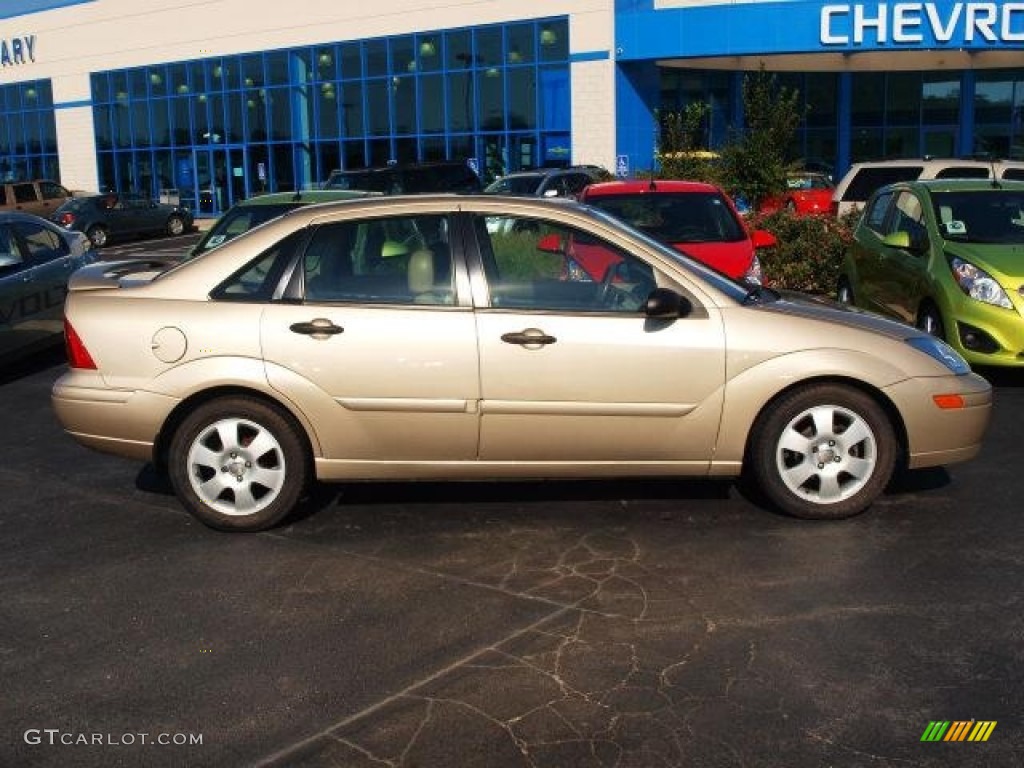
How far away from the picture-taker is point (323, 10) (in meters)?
33.3

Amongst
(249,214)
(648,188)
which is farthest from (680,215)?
(249,214)

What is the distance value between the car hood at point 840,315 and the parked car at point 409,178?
13373 millimetres

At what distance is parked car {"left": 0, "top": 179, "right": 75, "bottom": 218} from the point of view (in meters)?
30.3

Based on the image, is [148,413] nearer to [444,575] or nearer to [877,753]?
[444,575]

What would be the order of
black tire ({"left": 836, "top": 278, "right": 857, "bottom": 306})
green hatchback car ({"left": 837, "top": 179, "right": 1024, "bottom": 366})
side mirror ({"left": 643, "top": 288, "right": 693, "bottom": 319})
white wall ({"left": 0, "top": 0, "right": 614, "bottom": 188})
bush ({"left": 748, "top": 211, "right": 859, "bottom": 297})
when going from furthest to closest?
1. white wall ({"left": 0, "top": 0, "right": 614, "bottom": 188})
2. bush ({"left": 748, "top": 211, "right": 859, "bottom": 297})
3. black tire ({"left": 836, "top": 278, "right": 857, "bottom": 306})
4. green hatchback car ({"left": 837, "top": 179, "right": 1024, "bottom": 366})
5. side mirror ({"left": 643, "top": 288, "right": 693, "bottom": 319})

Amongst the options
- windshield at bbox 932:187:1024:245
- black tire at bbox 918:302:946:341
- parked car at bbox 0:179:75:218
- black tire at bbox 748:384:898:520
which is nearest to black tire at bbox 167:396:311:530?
black tire at bbox 748:384:898:520

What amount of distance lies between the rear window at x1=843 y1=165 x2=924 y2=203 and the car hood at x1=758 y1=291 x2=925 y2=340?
35.2ft

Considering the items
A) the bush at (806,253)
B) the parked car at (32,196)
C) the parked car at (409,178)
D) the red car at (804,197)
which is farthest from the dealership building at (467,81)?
the bush at (806,253)

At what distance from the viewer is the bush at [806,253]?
1220 cm

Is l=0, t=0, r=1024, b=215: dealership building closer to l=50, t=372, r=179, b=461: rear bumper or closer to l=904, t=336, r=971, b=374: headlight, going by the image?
l=904, t=336, r=971, b=374: headlight

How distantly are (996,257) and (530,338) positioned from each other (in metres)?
4.78

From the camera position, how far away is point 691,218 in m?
9.98

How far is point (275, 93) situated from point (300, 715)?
33611mm

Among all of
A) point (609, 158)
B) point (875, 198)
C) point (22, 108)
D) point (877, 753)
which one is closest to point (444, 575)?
point (877, 753)
